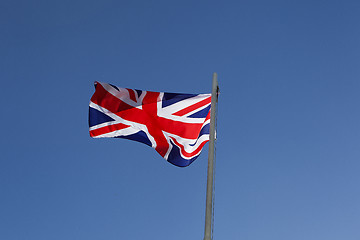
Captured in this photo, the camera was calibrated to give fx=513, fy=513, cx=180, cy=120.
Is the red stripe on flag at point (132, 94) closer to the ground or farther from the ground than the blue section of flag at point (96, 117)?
farther from the ground

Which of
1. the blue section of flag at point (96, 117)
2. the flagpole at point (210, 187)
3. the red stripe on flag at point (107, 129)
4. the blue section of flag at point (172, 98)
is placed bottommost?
the flagpole at point (210, 187)

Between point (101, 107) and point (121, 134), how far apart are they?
1263 millimetres

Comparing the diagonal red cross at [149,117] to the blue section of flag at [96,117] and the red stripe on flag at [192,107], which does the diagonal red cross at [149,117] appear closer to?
the red stripe on flag at [192,107]

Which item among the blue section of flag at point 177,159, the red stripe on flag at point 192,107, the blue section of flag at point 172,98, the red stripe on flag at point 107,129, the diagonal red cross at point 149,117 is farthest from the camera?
the blue section of flag at point 172,98

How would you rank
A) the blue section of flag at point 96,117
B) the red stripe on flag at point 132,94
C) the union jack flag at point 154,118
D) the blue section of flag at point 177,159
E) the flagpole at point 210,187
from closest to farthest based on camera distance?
the flagpole at point 210,187 → the blue section of flag at point 177,159 → the union jack flag at point 154,118 → the blue section of flag at point 96,117 → the red stripe on flag at point 132,94

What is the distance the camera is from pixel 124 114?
18.8 m

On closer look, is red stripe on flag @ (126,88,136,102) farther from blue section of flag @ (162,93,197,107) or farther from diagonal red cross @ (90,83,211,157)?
blue section of flag @ (162,93,197,107)

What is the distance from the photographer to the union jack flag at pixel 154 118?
17672 mm

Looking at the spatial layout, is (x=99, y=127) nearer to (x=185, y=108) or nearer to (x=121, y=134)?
(x=121, y=134)

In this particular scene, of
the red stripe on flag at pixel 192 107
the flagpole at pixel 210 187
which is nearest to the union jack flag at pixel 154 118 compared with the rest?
the red stripe on flag at pixel 192 107

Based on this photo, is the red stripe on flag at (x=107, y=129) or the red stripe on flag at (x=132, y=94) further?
the red stripe on flag at (x=132, y=94)

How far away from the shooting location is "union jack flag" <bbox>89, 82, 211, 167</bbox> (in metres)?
17.7

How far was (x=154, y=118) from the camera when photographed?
1864cm

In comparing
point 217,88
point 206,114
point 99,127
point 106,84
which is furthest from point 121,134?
point 217,88
